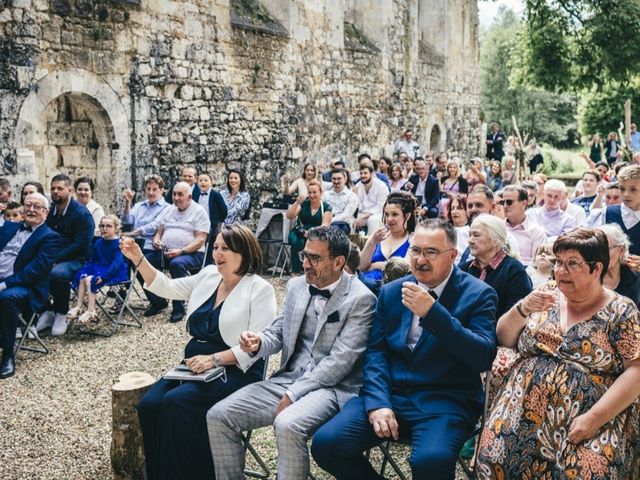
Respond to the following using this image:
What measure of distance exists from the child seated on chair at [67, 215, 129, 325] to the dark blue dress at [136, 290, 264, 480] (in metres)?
3.39

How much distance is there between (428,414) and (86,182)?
5720 millimetres

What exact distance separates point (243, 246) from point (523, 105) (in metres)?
38.1

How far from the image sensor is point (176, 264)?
7.72 meters

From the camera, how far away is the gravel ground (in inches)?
175

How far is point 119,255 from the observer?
725 centimetres

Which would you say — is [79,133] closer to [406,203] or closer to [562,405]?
[406,203]

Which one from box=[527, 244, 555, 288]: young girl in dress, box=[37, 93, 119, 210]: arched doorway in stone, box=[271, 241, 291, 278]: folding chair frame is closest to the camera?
box=[527, 244, 555, 288]: young girl in dress

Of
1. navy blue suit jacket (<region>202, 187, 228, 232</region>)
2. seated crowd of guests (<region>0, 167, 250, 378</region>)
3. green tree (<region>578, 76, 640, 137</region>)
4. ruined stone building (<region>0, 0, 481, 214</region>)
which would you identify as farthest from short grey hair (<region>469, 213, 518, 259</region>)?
green tree (<region>578, 76, 640, 137</region>)

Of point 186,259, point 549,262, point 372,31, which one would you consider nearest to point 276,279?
point 186,259

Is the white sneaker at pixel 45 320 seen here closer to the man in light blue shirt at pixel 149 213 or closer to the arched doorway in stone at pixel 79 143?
the man in light blue shirt at pixel 149 213

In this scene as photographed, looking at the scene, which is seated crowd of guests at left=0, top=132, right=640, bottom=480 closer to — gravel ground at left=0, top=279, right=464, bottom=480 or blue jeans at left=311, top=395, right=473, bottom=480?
blue jeans at left=311, top=395, right=473, bottom=480

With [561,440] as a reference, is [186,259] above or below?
above

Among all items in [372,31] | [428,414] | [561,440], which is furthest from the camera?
[372,31]

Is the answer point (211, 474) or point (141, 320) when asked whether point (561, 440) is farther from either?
A: point (141, 320)
